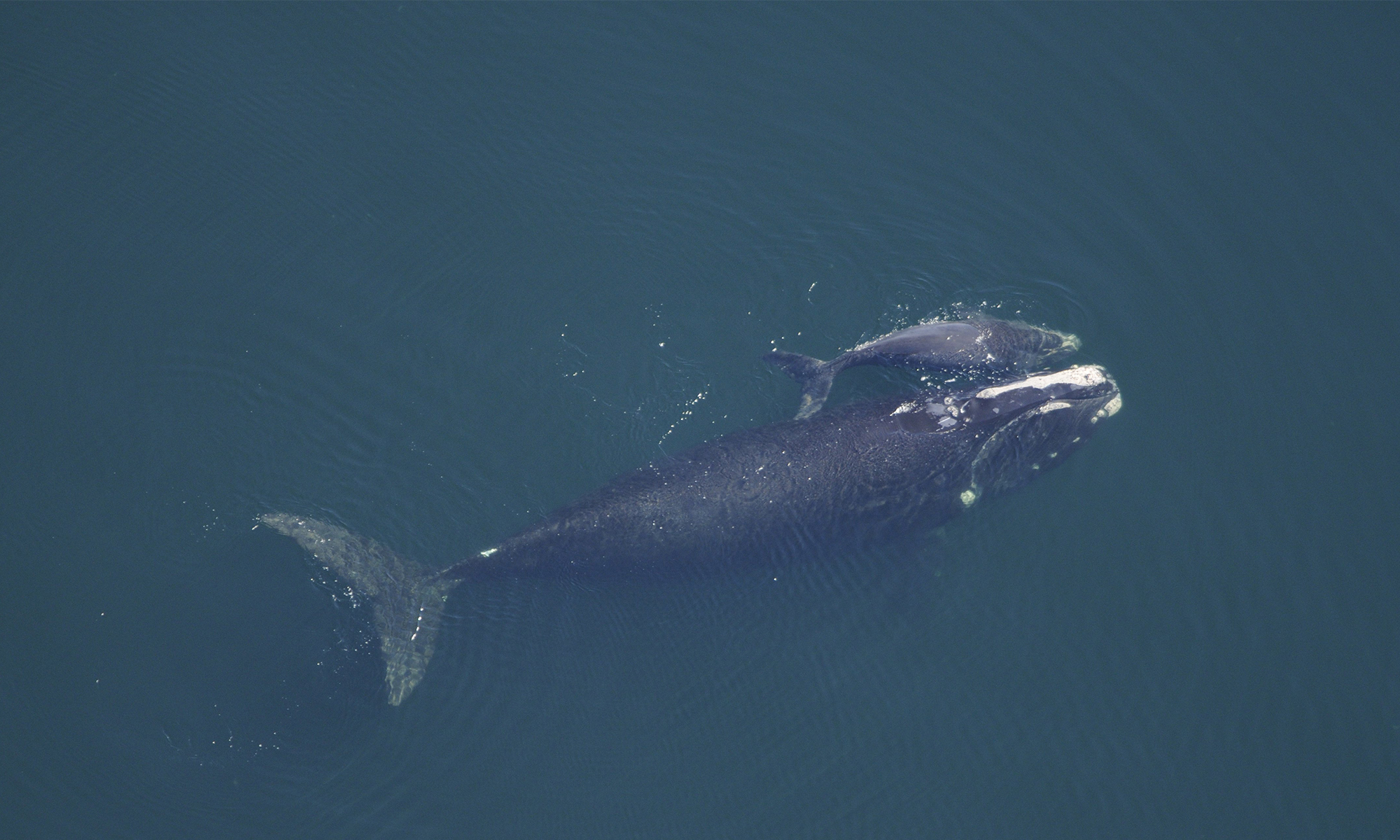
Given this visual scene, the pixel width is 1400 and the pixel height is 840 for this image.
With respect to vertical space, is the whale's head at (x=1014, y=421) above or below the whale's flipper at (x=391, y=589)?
above

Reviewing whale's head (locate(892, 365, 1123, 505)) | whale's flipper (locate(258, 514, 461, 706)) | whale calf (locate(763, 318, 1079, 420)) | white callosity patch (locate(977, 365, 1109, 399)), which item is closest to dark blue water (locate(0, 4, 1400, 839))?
whale's flipper (locate(258, 514, 461, 706))

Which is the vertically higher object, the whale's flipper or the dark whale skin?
the dark whale skin

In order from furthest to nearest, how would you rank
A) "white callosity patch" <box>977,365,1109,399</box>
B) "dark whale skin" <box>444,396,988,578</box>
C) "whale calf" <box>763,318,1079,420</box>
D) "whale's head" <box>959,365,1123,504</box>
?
"whale calf" <box>763,318,1079,420</box>, "white callosity patch" <box>977,365,1109,399</box>, "whale's head" <box>959,365,1123,504</box>, "dark whale skin" <box>444,396,988,578</box>

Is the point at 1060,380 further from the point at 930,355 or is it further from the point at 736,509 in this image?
the point at 736,509

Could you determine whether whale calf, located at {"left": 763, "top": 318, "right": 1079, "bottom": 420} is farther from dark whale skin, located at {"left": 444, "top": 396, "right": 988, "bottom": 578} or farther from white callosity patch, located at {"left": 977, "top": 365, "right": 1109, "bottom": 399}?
Answer: dark whale skin, located at {"left": 444, "top": 396, "right": 988, "bottom": 578}

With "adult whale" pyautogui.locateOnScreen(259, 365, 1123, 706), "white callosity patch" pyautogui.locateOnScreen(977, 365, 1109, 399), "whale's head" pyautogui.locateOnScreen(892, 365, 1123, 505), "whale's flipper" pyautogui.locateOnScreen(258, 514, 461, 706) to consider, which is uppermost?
"white callosity patch" pyautogui.locateOnScreen(977, 365, 1109, 399)

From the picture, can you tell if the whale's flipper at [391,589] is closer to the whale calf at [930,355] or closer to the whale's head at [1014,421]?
the whale calf at [930,355]

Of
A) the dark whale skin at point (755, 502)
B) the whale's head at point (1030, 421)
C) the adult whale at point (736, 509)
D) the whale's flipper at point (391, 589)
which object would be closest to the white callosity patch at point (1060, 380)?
the whale's head at point (1030, 421)

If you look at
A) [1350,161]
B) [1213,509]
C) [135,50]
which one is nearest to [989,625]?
[1213,509]
